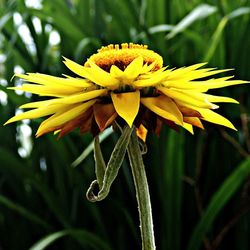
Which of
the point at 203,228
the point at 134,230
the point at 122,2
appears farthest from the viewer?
the point at 122,2

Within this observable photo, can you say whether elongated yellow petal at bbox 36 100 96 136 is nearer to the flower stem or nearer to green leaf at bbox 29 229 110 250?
the flower stem

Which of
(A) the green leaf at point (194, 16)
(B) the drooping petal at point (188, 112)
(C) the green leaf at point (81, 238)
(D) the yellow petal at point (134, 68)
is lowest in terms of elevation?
(C) the green leaf at point (81, 238)

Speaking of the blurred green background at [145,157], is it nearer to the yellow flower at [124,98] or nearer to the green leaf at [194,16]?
the green leaf at [194,16]

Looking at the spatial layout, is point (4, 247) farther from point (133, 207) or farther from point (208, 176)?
point (208, 176)

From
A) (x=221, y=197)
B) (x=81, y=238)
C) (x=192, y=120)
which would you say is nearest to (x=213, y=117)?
(x=192, y=120)

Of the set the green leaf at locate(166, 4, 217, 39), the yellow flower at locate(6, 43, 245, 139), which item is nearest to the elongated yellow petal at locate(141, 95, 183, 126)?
the yellow flower at locate(6, 43, 245, 139)

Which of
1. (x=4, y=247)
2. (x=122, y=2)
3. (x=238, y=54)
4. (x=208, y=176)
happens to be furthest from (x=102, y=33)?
(x=4, y=247)

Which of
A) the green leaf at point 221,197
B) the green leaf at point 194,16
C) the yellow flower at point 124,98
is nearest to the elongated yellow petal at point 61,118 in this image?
the yellow flower at point 124,98
